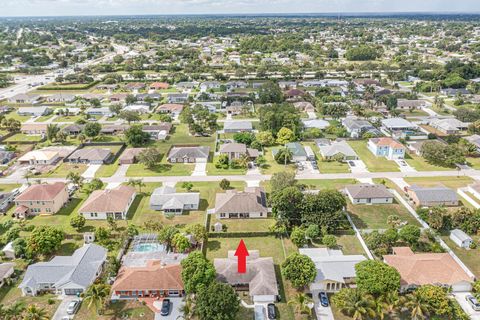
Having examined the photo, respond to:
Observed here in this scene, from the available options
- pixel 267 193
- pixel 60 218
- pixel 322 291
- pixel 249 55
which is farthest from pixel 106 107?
pixel 249 55

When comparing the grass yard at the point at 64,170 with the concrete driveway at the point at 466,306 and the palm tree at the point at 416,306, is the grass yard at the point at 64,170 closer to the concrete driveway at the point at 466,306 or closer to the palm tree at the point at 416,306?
the palm tree at the point at 416,306

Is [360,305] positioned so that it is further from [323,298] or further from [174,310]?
[174,310]

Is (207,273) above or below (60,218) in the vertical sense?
above

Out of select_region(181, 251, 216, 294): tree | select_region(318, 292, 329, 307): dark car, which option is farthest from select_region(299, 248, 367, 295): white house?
select_region(181, 251, 216, 294): tree

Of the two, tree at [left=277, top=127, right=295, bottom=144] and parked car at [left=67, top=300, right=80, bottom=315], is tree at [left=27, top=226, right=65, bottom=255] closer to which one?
parked car at [left=67, top=300, right=80, bottom=315]

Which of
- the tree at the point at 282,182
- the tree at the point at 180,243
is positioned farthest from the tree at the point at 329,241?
the tree at the point at 180,243

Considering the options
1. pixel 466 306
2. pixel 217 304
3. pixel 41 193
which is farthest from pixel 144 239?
pixel 466 306

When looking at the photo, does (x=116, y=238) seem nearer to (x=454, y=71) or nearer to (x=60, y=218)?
(x=60, y=218)
